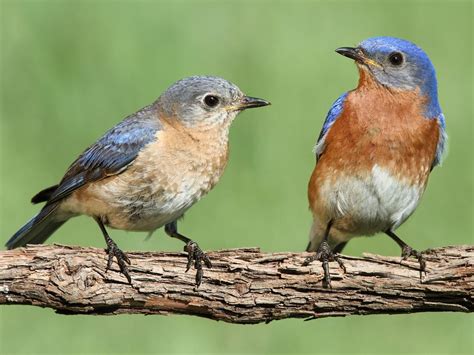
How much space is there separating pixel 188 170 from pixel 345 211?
4.07 ft

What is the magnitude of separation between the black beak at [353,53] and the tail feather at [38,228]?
90.9 inches

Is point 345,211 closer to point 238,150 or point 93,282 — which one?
point 93,282

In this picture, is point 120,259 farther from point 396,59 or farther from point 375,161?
point 396,59

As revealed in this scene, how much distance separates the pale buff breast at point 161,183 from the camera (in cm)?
788

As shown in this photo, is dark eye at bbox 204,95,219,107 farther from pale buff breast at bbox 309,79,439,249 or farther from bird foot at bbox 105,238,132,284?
bird foot at bbox 105,238,132,284

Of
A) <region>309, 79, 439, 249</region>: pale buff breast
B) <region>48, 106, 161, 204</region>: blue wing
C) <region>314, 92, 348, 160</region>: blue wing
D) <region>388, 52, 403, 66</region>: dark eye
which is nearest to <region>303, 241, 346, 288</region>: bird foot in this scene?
<region>309, 79, 439, 249</region>: pale buff breast

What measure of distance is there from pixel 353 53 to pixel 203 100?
3.73ft

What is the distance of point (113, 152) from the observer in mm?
8086

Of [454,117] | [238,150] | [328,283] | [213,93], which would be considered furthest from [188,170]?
[454,117]

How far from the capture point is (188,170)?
7.96m

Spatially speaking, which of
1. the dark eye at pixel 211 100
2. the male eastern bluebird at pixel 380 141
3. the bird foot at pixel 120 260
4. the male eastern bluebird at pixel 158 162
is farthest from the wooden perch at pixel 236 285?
the dark eye at pixel 211 100

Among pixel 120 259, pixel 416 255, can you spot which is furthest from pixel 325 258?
pixel 120 259

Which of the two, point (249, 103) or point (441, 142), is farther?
point (441, 142)

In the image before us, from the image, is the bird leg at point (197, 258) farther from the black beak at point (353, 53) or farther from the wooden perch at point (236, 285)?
the black beak at point (353, 53)
